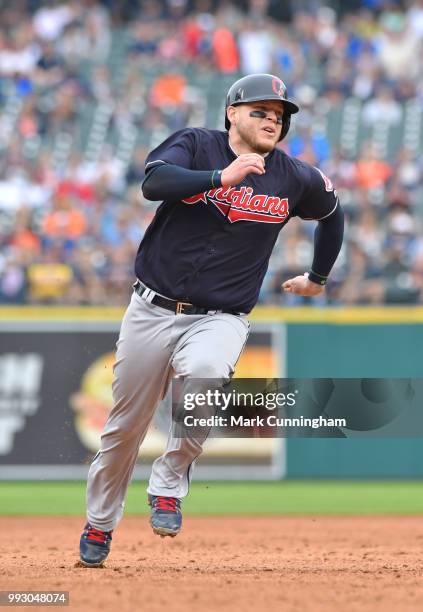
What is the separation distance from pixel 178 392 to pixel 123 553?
150cm

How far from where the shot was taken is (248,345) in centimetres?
1045

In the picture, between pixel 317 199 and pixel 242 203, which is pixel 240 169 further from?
pixel 317 199

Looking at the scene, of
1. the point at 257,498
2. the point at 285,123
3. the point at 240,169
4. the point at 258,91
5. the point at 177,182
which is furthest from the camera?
the point at 257,498

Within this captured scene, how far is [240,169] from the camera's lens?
4746 millimetres

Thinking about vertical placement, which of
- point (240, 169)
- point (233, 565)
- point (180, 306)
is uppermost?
point (240, 169)

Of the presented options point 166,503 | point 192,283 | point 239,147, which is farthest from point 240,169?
point 166,503

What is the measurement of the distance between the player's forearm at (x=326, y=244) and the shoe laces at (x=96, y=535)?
1595 mm

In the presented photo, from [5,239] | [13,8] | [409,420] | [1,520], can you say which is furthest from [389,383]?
[13,8]

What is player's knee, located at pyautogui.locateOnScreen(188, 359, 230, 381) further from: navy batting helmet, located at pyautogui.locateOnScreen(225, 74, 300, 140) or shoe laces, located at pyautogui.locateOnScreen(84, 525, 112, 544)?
navy batting helmet, located at pyautogui.locateOnScreen(225, 74, 300, 140)

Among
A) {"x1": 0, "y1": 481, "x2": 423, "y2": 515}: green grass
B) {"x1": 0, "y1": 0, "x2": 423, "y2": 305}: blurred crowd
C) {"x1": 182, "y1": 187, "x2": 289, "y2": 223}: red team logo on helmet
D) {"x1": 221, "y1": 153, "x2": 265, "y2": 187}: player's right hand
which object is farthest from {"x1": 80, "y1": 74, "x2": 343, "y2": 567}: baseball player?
{"x1": 0, "y1": 0, "x2": 423, "y2": 305}: blurred crowd

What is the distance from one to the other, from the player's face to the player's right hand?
14.3 inches

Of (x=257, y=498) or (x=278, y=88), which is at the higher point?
(x=278, y=88)

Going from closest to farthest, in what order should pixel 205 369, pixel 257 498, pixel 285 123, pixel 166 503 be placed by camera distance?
pixel 205 369 → pixel 166 503 → pixel 285 123 → pixel 257 498

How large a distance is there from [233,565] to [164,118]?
10.2 metres
